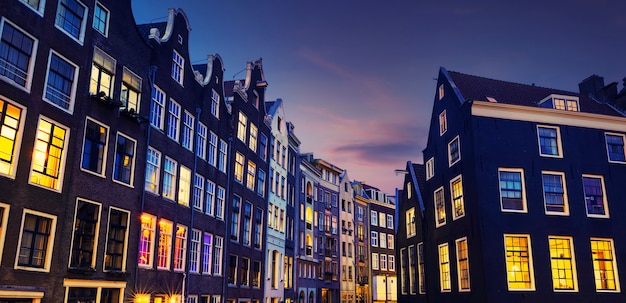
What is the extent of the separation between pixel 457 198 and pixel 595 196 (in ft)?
25.3

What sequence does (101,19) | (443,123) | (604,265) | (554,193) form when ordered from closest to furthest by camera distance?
(101,19) → (604,265) → (554,193) → (443,123)

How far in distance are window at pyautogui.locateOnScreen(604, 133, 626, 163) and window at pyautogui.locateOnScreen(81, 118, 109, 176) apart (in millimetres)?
27838

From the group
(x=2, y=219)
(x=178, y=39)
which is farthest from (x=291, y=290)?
(x=2, y=219)

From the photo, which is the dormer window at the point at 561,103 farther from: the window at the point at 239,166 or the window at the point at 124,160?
the window at the point at 124,160

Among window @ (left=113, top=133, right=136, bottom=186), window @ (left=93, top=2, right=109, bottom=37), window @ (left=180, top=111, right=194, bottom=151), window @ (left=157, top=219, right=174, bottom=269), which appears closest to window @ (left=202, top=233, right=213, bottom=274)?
window @ (left=157, top=219, right=174, bottom=269)

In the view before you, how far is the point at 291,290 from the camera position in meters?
48.9

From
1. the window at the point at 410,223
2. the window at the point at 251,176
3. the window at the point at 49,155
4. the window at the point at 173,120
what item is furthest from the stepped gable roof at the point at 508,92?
the window at the point at 49,155

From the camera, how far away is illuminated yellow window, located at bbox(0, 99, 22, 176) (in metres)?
16.7

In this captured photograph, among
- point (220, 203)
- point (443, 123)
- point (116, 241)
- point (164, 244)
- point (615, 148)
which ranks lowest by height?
point (116, 241)

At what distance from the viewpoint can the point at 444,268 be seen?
32.4m

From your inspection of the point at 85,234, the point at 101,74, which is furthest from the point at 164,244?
the point at 101,74

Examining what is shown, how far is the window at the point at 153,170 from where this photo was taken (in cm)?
2464

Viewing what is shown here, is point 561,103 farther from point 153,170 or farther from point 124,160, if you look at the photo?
point 124,160

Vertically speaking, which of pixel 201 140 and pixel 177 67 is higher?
pixel 177 67
